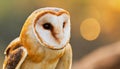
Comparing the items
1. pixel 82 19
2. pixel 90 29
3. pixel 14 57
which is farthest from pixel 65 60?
pixel 82 19

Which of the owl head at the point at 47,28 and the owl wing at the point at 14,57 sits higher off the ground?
the owl head at the point at 47,28

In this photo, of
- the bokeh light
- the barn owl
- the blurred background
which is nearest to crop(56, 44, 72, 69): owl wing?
the barn owl

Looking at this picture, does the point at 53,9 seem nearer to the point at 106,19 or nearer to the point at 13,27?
the point at 13,27

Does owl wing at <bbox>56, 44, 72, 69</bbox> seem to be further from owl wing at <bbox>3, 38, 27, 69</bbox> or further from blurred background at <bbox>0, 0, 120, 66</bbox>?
blurred background at <bbox>0, 0, 120, 66</bbox>

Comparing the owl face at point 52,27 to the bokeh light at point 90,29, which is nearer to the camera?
the owl face at point 52,27

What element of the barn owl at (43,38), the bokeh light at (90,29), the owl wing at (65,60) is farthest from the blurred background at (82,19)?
the barn owl at (43,38)

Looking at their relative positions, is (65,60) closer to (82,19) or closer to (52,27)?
(52,27)

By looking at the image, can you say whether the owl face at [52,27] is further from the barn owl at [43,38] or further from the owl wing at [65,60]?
the owl wing at [65,60]

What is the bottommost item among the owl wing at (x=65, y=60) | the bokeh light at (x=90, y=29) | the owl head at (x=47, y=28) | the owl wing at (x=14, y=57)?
the bokeh light at (x=90, y=29)
